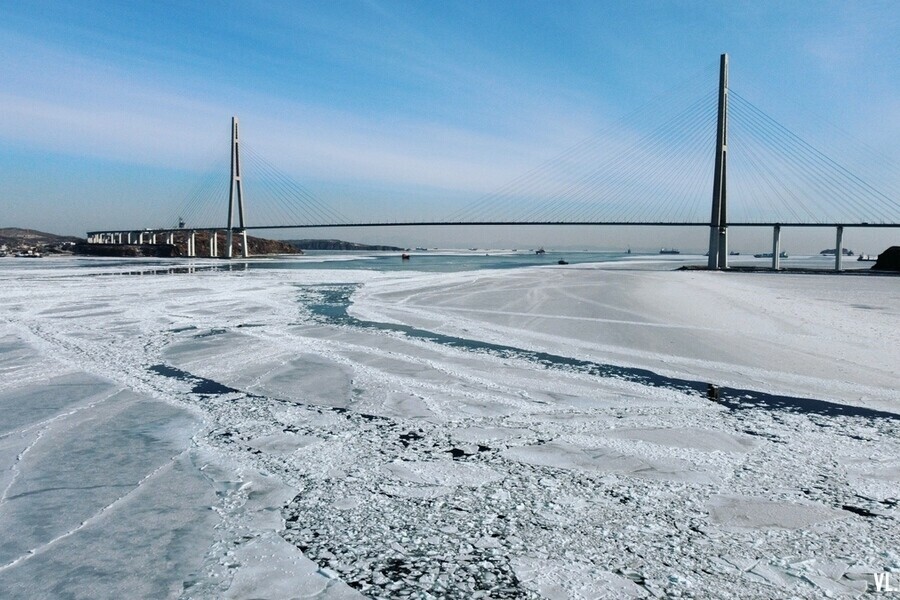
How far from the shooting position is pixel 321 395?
224 inches

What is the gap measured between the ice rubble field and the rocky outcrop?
42.5 metres

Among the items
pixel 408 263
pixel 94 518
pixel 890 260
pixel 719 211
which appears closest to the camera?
pixel 94 518

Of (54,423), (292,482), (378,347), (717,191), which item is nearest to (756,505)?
(292,482)

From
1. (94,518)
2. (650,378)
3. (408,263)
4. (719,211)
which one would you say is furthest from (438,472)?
(408,263)

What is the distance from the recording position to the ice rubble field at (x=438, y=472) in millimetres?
2533

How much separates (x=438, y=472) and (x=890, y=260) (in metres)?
52.4

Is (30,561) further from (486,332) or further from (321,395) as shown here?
(486,332)

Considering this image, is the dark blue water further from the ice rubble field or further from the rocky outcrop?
the ice rubble field

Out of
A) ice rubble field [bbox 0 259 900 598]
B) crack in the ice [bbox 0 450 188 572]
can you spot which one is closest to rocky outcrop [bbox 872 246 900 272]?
ice rubble field [bbox 0 259 900 598]

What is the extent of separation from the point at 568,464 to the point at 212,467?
7.96ft

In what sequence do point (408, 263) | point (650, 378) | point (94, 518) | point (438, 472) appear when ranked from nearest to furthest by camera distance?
point (94, 518), point (438, 472), point (650, 378), point (408, 263)

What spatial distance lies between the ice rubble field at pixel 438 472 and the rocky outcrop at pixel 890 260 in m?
42.5

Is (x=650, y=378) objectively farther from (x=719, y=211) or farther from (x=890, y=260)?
(x=890, y=260)

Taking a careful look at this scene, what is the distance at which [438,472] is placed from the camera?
Answer: 12.1 ft
